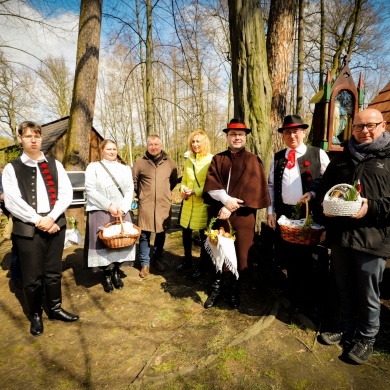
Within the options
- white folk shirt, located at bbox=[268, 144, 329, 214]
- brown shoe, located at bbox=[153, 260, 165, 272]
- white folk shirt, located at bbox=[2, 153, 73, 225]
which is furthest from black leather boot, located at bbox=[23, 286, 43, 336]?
white folk shirt, located at bbox=[268, 144, 329, 214]

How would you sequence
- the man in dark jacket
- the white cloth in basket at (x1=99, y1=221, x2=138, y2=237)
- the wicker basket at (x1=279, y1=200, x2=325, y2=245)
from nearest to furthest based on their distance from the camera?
1. the man in dark jacket
2. the wicker basket at (x1=279, y1=200, x2=325, y2=245)
3. the white cloth in basket at (x1=99, y1=221, x2=138, y2=237)

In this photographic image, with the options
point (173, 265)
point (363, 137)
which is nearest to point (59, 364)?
point (173, 265)

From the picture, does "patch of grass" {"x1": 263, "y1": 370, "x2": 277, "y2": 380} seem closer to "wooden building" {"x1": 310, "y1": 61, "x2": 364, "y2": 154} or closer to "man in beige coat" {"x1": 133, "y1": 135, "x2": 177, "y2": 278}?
"man in beige coat" {"x1": 133, "y1": 135, "x2": 177, "y2": 278}

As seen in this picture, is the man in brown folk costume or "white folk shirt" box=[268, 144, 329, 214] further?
the man in brown folk costume

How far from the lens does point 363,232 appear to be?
2295mm

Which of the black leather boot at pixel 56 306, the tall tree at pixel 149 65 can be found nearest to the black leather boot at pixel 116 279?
the black leather boot at pixel 56 306

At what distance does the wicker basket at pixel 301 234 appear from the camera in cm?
271

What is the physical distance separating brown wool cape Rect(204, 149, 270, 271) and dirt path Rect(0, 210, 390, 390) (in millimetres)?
713

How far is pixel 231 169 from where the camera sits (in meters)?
3.29

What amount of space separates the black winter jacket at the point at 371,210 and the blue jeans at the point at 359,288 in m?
0.11

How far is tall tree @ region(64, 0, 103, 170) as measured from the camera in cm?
595

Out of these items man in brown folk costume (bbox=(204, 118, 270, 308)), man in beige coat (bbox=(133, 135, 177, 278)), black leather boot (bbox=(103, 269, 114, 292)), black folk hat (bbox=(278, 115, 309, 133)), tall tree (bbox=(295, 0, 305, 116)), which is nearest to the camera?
black folk hat (bbox=(278, 115, 309, 133))

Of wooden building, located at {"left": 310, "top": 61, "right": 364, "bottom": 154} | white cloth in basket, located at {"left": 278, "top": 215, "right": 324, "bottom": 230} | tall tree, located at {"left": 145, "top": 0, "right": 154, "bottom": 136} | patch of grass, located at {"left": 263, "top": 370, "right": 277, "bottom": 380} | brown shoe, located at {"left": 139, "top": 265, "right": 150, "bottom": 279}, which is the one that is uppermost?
tall tree, located at {"left": 145, "top": 0, "right": 154, "bottom": 136}

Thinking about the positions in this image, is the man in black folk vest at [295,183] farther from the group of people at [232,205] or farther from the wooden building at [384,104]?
the wooden building at [384,104]
